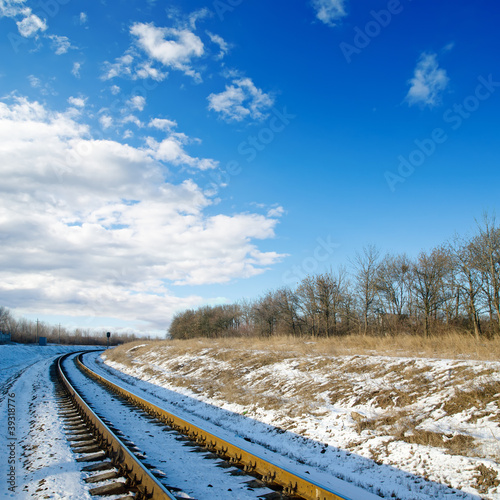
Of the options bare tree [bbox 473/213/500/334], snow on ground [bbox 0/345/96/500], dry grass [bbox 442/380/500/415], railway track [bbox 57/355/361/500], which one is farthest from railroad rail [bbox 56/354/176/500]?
bare tree [bbox 473/213/500/334]

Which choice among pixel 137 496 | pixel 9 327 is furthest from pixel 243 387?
pixel 9 327

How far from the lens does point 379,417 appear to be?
23.6 ft

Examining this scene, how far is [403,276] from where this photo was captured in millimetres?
41531

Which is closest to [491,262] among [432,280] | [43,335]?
[432,280]

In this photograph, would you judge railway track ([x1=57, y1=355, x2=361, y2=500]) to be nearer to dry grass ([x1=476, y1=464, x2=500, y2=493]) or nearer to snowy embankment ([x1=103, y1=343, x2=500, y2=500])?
snowy embankment ([x1=103, y1=343, x2=500, y2=500])

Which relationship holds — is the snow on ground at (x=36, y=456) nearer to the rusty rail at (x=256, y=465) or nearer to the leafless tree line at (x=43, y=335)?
the rusty rail at (x=256, y=465)

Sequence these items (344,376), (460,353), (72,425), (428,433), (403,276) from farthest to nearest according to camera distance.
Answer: (403,276) < (460,353) < (344,376) < (72,425) < (428,433)

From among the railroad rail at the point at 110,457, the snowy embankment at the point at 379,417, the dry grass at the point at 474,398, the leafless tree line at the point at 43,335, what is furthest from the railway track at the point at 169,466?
the leafless tree line at the point at 43,335

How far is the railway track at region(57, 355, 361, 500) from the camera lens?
14.5 feet

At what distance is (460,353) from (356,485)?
7.46 meters

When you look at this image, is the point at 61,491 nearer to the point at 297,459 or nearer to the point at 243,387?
the point at 297,459

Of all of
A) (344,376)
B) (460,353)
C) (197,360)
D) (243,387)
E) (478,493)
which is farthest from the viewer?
(197,360)

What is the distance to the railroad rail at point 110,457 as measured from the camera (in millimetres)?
4340

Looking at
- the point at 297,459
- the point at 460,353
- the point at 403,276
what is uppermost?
the point at 403,276
